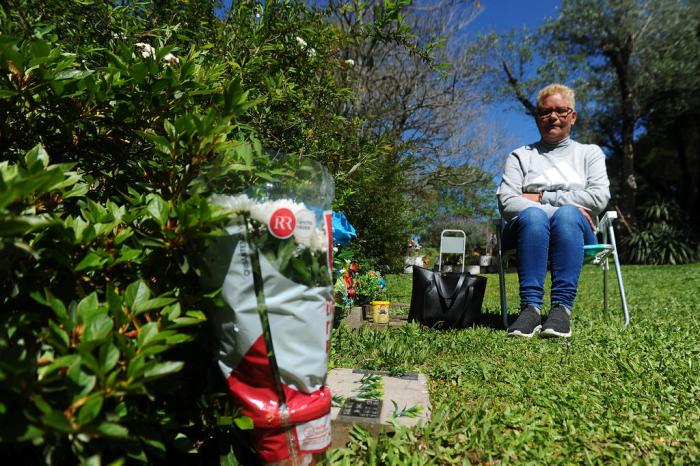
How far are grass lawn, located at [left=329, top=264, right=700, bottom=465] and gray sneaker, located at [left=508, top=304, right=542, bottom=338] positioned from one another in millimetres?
72

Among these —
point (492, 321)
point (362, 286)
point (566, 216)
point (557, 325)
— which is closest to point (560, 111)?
point (566, 216)

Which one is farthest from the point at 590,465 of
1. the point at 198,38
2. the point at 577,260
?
the point at 198,38

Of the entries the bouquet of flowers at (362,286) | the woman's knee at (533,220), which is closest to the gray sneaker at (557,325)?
the woman's knee at (533,220)

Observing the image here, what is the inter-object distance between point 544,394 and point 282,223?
4.43 feet

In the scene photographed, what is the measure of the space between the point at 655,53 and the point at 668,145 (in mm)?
6304

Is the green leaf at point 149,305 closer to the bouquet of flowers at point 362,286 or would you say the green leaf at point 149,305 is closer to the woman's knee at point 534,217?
the woman's knee at point 534,217

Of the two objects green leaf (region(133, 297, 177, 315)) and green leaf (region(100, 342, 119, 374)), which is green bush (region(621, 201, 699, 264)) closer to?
green leaf (region(133, 297, 177, 315))

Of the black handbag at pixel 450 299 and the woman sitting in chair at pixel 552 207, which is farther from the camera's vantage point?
the black handbag at pixel 450 299

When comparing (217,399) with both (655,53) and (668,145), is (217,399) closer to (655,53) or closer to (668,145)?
(655,53)

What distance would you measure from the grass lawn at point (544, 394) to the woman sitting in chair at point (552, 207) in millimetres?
243

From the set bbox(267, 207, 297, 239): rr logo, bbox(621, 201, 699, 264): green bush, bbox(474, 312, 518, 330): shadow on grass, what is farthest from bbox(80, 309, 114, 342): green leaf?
bbox(621, 201, 699, 264): green bush

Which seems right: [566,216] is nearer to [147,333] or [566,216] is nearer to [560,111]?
[560,111]

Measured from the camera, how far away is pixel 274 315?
1.07 metres

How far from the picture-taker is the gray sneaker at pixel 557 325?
2631mm
